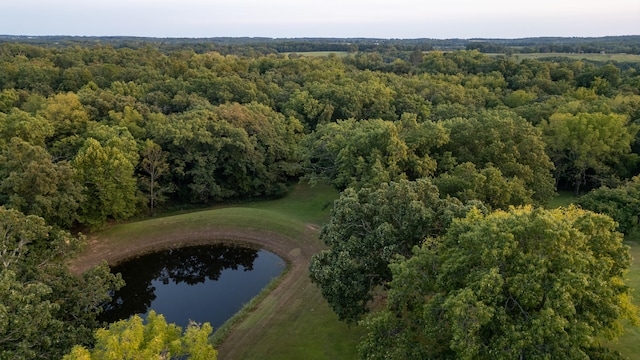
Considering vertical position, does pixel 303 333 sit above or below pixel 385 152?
below

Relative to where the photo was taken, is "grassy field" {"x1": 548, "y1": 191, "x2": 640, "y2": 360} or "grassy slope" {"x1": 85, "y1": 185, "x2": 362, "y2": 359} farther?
"grassy slope" {"x1": 85, "y1": 185, "x2": 362, "y2": 359}

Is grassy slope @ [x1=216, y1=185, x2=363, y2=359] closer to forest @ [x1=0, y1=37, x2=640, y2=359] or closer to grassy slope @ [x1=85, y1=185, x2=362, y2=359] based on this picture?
grassy slope @ [x1=85, y1=185, x2=362, y2=359]

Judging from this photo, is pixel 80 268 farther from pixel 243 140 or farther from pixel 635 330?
pixel 635 330

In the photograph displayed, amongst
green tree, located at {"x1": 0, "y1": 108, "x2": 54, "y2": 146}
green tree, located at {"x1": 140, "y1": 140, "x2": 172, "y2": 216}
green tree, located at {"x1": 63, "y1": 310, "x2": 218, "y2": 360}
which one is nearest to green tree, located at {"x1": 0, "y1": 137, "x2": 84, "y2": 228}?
green tree, located at {"x1": 0, "y1": 108, "x2": 54, "y2": 146}

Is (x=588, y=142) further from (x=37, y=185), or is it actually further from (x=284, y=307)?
(x=37, y=185)

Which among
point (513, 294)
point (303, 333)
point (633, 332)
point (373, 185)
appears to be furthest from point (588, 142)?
point (303, 333)

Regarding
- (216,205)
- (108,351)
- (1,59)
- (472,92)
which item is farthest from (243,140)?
(1,59)
